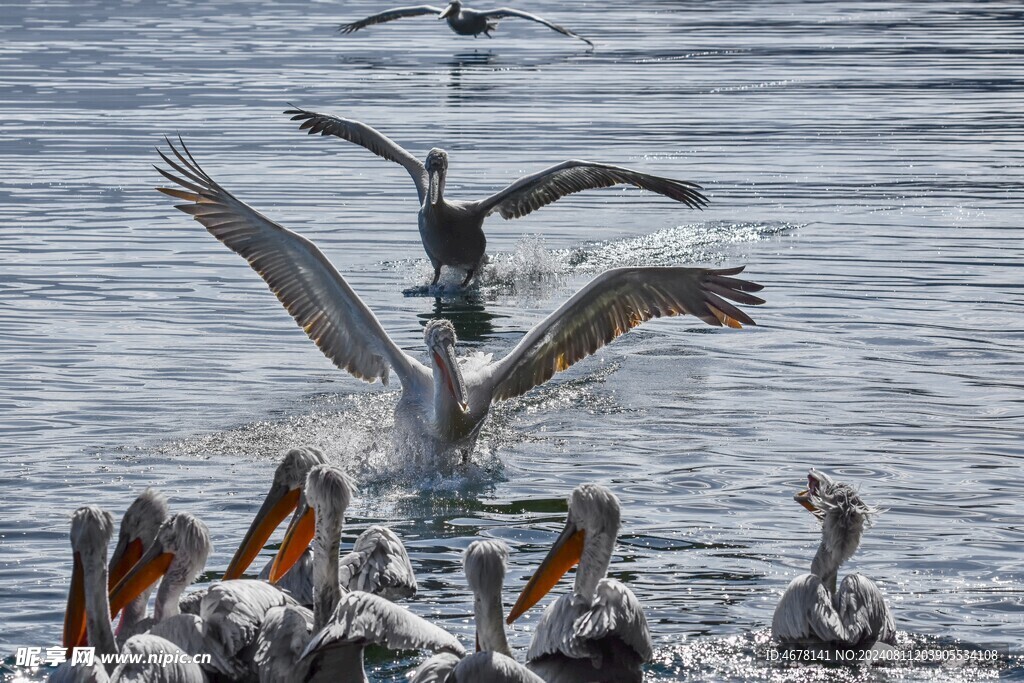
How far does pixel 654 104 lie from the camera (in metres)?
26.0

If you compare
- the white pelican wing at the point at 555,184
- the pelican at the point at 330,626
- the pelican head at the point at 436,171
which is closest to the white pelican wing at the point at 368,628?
the pelican at the point at 330,626

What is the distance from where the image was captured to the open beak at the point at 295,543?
6.73m

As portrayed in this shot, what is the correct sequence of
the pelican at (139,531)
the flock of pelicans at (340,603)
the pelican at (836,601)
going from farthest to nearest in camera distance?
1. the pelican at (139,531)
2. the pelican at (836,601)
3. the flock of pelicans at (340,603)

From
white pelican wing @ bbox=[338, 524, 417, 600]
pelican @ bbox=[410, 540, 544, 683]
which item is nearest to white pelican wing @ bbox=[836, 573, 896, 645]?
pelican @ bbox=[410, 540, 544, 683]

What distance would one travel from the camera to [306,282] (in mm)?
10328

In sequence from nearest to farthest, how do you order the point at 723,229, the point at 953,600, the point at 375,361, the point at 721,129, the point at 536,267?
the point at 953,600
the point at 375,361
the point at 536,267
the point at 723,229
the point at 721,129

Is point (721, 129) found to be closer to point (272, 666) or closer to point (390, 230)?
point (390, 230)

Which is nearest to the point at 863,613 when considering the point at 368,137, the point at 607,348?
the point at 607,348

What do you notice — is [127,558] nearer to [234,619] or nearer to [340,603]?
[234,619]

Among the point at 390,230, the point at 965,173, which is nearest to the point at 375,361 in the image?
the point at 390,230

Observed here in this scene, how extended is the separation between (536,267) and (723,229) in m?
2.31

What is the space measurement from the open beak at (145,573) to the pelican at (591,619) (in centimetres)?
146

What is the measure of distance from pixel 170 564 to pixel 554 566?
4.95 ft

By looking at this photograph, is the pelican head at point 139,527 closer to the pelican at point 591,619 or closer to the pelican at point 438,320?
the pelican at point 591,619
